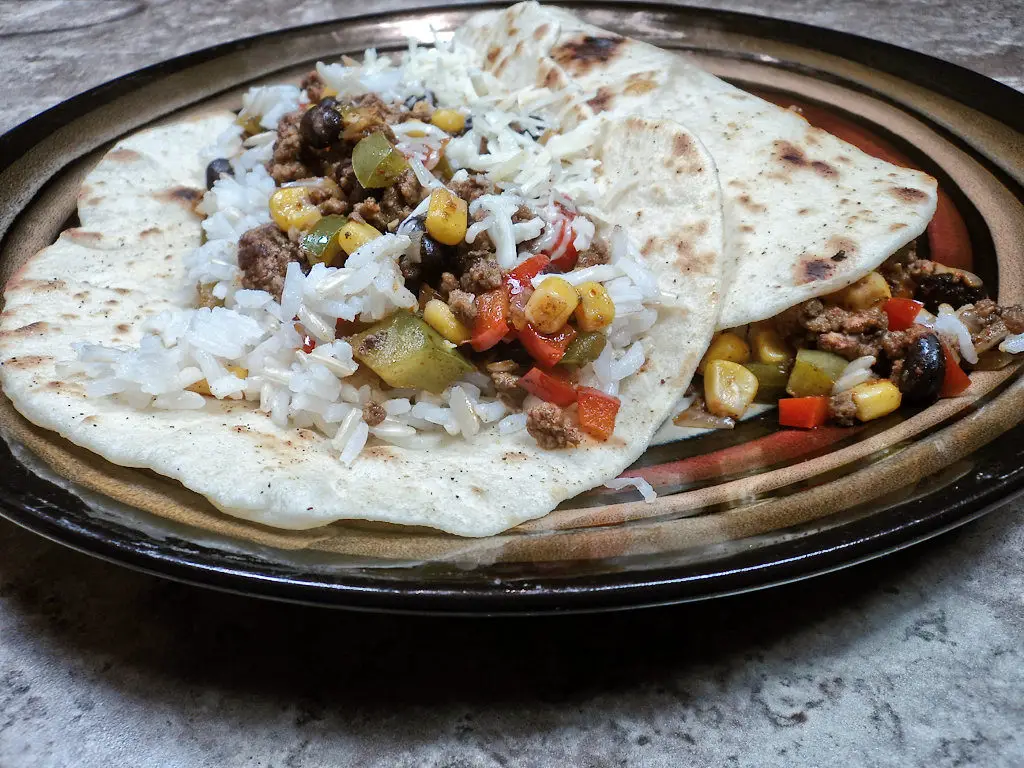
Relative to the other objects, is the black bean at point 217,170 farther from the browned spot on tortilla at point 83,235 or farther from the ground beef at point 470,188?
the ground beef at point 470,188

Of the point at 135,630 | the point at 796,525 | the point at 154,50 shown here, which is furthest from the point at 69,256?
the point at 154,50

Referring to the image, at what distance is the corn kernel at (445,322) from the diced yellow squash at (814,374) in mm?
1087

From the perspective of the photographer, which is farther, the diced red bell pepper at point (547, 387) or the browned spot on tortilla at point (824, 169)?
the browned spot on tortilla at point (824, 169)

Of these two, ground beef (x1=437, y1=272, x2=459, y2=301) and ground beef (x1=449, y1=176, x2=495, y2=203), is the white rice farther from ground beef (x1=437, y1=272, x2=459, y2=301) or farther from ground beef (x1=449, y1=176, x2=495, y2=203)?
ground beef (x1=449, y1=176, x2=495, y2=203)

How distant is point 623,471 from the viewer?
2619 millimetres

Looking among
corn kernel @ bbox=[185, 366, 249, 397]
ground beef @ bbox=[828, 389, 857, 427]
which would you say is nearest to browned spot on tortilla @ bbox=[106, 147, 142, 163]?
corn kernel @ bbox=[185, 366, 249, 397]

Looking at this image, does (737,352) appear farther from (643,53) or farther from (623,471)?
(643,53)

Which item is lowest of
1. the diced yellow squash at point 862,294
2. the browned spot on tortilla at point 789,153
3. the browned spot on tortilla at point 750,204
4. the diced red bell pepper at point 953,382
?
the diced red bell pepper at point 953,382

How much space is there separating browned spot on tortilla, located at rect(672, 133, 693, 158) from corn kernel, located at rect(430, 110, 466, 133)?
2.99 feet

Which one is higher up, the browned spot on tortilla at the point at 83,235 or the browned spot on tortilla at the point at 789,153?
the browned spot on tortilla at the point at 83,235

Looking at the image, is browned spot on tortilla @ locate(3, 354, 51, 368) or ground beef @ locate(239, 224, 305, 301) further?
ground beef @ locate(239, 224, 305, 301)

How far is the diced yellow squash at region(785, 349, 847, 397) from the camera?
2840 mm

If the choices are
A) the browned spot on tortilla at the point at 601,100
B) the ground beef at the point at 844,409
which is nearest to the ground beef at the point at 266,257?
the browned spot on tortilla at the point at 601,100

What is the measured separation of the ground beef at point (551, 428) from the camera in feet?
8.63
